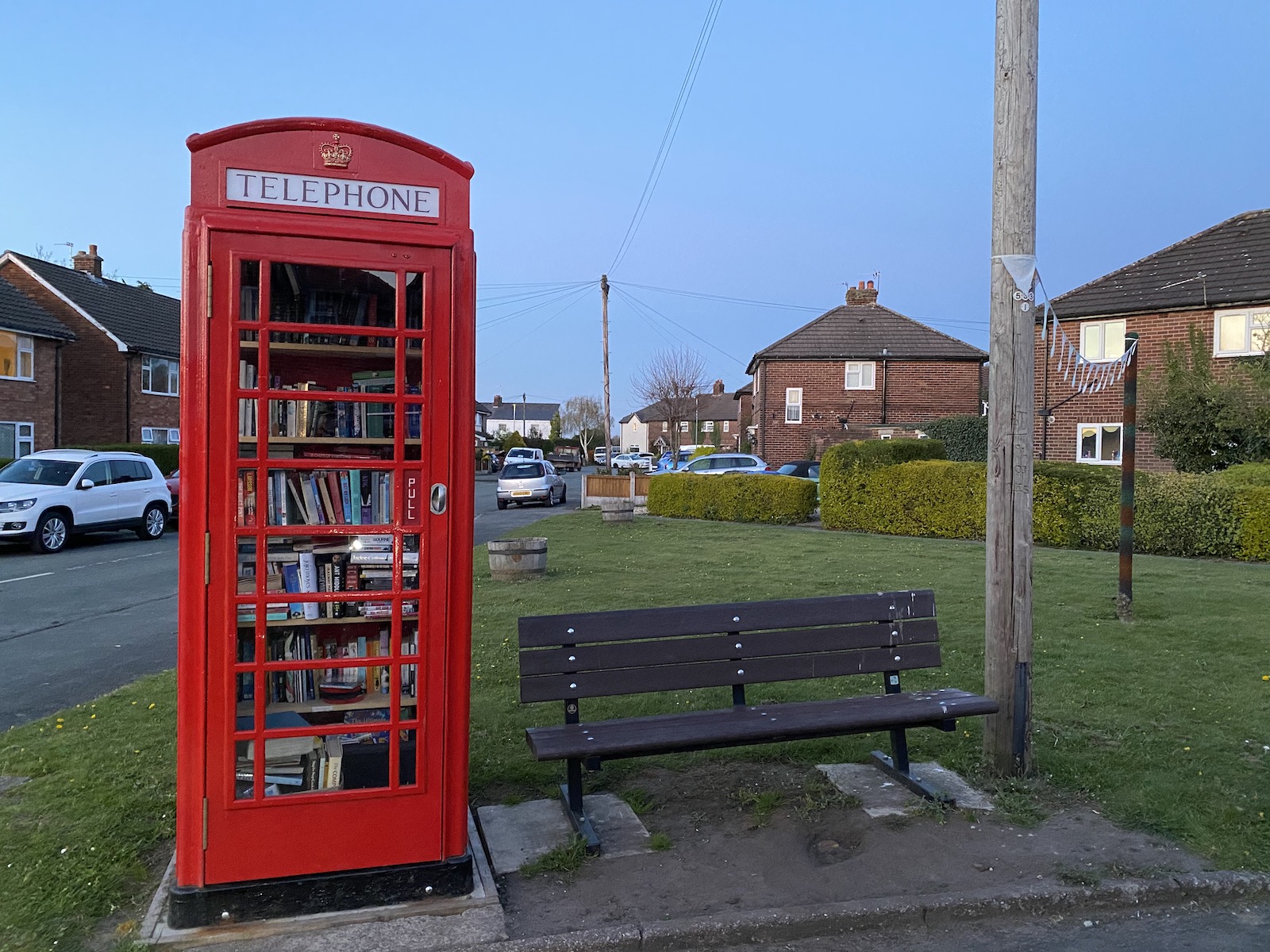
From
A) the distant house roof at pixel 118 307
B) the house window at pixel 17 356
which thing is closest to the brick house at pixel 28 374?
the house window at pixel 17 356

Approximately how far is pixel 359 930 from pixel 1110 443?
27.3m

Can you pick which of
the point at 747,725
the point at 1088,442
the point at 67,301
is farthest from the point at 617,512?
the point at 67,301

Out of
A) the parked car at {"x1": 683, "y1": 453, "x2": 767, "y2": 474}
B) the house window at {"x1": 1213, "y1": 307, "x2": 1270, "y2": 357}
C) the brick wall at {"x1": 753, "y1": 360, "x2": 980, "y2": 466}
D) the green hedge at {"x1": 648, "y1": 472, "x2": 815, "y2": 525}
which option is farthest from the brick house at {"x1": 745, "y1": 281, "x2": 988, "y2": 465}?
the green hedge at {"x1": 648, "y1": 472, "x2": 815, "y2": 525}

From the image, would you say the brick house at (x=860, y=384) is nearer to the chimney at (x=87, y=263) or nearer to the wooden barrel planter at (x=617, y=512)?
the wooden barrel planter at (x=617, y=512)

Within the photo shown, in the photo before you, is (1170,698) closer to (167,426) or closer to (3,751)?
(3,751)

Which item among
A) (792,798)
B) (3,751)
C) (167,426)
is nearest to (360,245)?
(792,798)

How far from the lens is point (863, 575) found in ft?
41.2

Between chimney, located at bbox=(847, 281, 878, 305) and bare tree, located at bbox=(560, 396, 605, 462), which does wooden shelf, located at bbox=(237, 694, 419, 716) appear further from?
bare tree, located at bbox=(560, 396, 605, 462)

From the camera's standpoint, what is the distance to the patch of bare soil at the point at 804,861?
387cm

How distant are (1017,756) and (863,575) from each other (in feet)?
24.7

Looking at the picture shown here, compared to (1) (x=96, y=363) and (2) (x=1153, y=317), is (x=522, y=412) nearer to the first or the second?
(1) (x=96, y=363)

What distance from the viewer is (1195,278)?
25312 mm

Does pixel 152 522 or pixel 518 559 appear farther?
pixel 152 522

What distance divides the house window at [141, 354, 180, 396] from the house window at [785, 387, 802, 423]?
78.4 feet
